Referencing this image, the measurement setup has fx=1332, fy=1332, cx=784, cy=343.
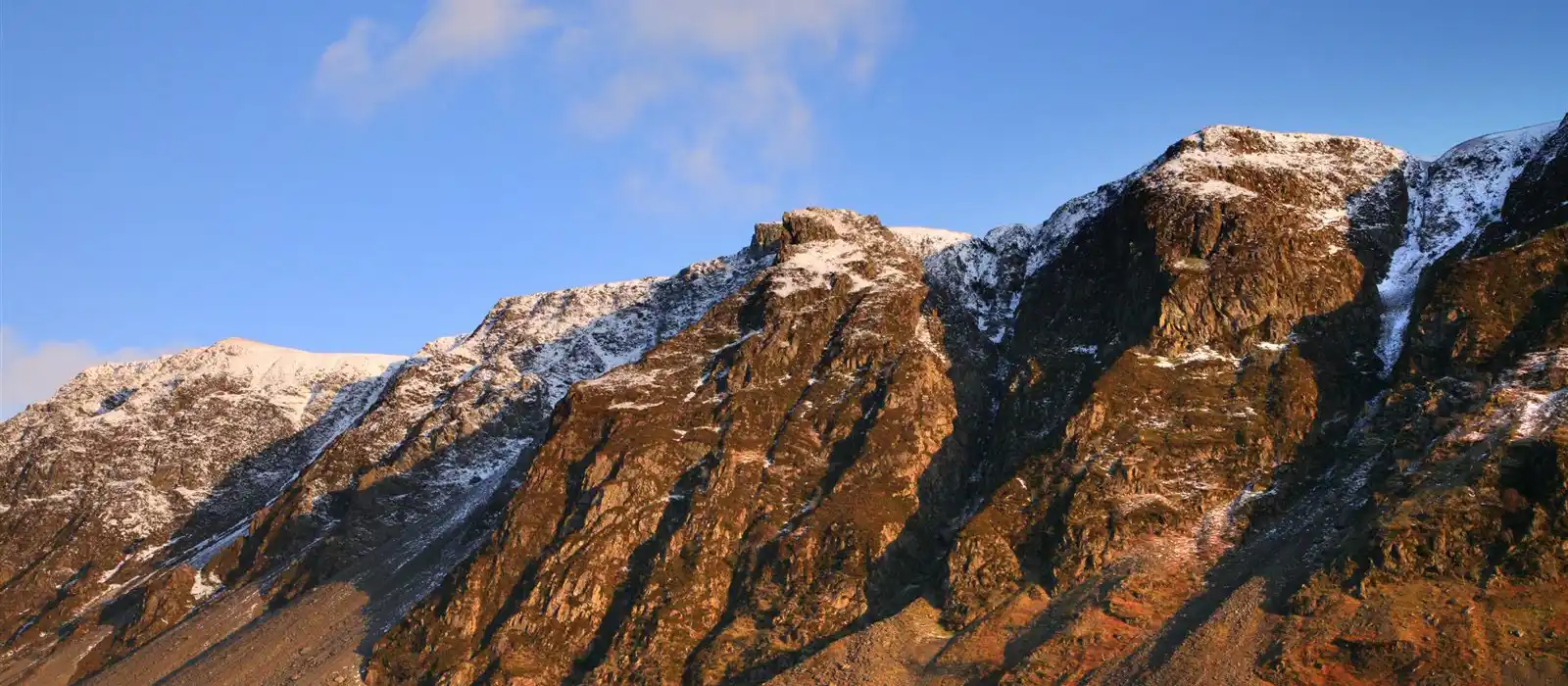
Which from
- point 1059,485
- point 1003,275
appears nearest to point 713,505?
→ point 1059,485

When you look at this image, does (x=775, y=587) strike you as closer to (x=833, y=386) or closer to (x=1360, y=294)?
(x=833, y=386)

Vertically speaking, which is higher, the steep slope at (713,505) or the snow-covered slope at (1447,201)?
the snow-covered slope at (1447,201)

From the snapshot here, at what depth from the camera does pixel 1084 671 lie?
360ft

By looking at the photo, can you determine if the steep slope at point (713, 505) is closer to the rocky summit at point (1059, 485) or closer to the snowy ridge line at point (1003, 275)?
the rocky summit at point (1059, 485)

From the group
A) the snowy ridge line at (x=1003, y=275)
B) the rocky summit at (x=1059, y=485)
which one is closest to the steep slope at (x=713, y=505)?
the rocky summit at (x=1059, y=485)

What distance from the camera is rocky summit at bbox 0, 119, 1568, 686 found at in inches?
4289

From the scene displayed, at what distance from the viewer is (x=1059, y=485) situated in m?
136

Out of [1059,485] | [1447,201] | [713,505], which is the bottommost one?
[1059,485]

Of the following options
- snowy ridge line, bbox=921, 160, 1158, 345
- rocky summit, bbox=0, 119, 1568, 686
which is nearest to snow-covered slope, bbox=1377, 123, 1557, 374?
rocky summit, bbox=0, 119, 1568, 686

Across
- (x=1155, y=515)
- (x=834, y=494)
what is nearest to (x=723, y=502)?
(x=834, y=494)

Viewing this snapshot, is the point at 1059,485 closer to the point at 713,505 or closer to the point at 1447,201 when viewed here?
the point at 713,505

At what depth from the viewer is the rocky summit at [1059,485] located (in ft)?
357

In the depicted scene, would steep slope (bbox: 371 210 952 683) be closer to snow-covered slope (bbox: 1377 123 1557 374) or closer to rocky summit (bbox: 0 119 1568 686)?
rocky summit (bbox: 0 119 1568 686)

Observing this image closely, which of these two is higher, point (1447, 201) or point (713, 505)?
point (1447, 201)
